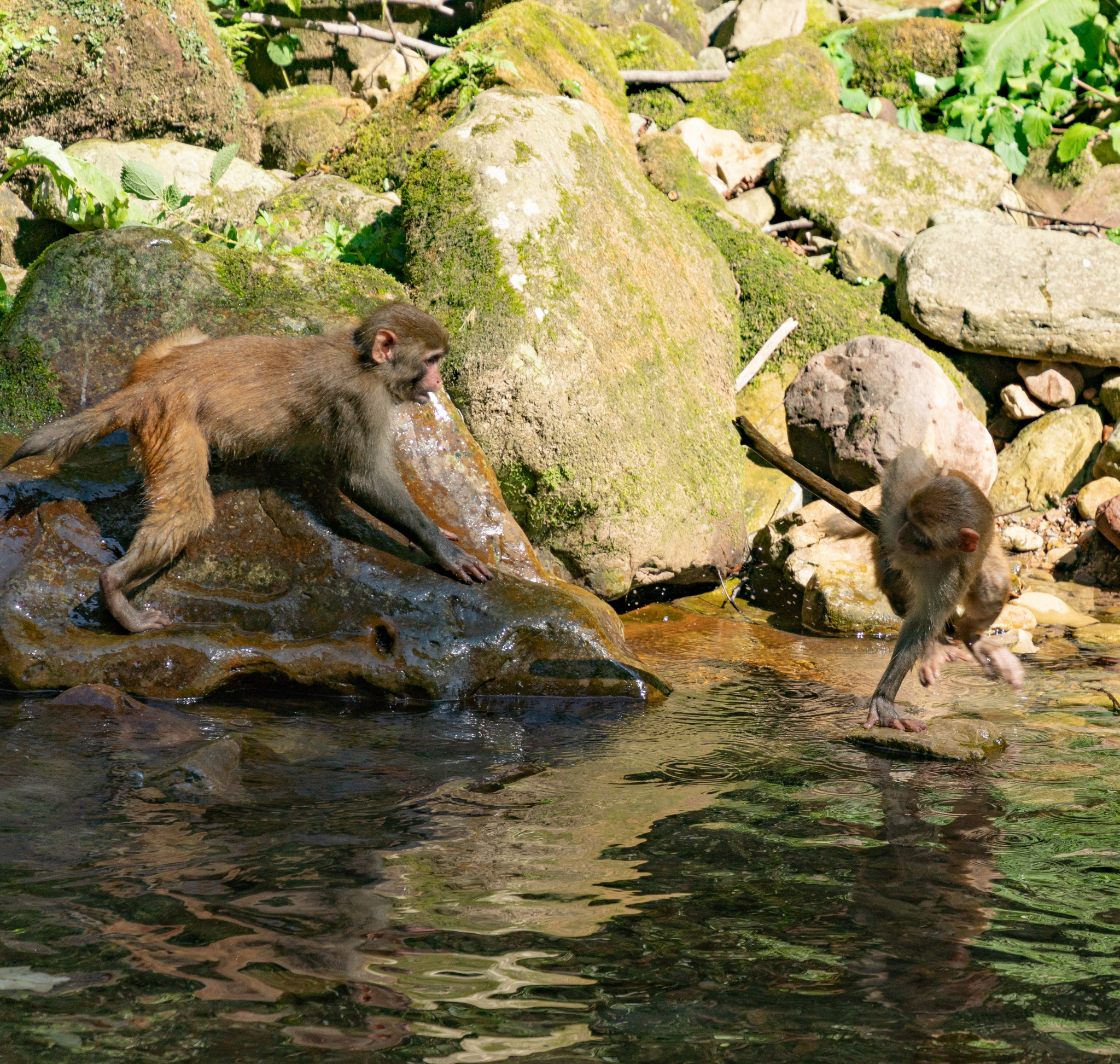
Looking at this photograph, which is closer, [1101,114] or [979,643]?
[979,643]

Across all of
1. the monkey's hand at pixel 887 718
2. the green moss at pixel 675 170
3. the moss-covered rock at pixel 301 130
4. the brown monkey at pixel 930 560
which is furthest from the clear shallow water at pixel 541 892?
the moss-covered rock at pixel 301 130

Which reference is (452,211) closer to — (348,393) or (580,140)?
(580,140)

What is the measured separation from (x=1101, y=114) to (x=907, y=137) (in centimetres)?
249

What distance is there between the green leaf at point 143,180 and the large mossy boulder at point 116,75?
2063 mm

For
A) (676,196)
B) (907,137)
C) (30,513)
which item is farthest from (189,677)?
(907,137)

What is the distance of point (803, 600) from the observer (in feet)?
25.8

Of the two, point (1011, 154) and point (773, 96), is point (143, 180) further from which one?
point (1011, 154)

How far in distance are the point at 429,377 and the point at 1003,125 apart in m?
9.34

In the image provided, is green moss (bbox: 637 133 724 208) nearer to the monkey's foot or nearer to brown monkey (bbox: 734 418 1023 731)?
brown monkey (bbox: 734 418 1023 731)

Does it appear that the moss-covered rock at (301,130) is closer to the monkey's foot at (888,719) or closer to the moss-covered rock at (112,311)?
the moss-covered rock at (112,311)

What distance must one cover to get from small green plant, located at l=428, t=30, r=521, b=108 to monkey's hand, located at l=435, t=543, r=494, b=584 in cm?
504

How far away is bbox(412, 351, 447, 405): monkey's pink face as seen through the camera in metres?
5.61

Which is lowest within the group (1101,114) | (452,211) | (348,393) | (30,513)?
(30,513)

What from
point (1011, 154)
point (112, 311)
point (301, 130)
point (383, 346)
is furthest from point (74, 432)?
point (1011, 154)
